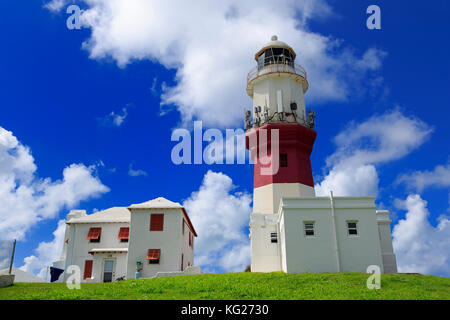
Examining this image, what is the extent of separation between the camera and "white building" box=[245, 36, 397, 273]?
25984 millimetres

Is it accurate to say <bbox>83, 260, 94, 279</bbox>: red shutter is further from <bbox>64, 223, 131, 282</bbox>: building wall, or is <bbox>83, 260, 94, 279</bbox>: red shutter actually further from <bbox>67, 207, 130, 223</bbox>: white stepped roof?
<bbox>67, 207, 130, 223</bbox>: white stepped roof

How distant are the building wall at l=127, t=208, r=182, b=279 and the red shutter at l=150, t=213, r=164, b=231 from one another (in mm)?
252

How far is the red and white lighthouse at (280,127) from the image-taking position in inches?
1299

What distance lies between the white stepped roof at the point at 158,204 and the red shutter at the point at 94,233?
4950mm

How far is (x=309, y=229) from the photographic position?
2656 centimetres

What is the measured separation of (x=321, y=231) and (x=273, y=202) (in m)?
6.47

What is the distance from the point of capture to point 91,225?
3634 centimetres

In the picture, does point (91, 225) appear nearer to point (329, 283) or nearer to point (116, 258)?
point (116, 258)

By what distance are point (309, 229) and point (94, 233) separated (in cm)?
2007

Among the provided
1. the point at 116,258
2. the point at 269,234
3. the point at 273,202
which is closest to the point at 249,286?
the point at 269,234

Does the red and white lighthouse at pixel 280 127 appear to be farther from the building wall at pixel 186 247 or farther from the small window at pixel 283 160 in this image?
the building wall at pixel 186 247

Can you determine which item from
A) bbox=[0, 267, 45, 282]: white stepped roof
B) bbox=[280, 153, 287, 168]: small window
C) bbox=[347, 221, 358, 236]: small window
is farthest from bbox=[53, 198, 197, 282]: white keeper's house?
bbox=[347, 221, 358, 236]: small window
